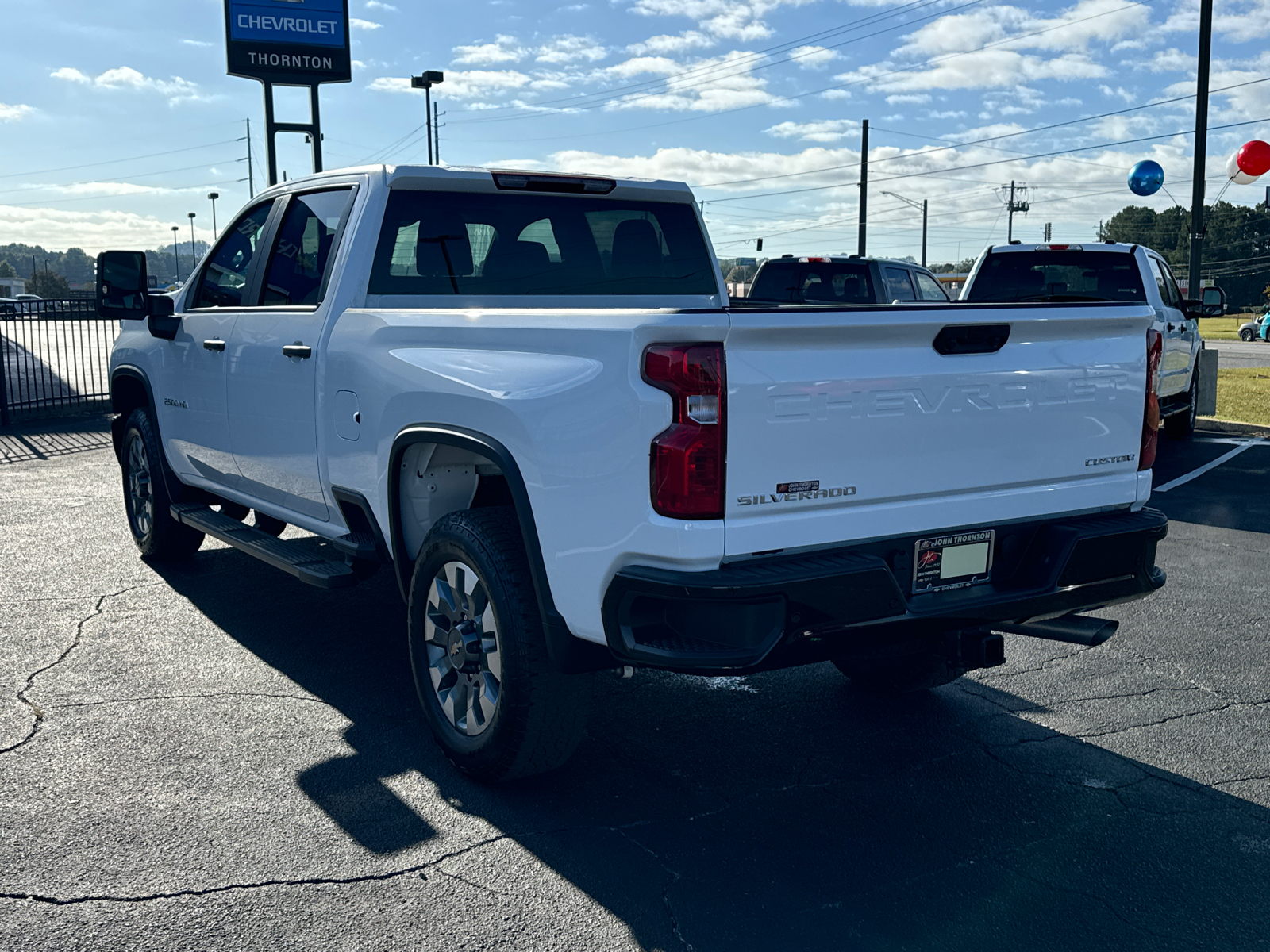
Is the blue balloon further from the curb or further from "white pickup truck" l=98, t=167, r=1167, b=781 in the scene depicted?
"white pickup truck" l=98, t=167, r=1167, b=781

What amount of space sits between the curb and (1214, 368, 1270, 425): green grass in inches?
9.8

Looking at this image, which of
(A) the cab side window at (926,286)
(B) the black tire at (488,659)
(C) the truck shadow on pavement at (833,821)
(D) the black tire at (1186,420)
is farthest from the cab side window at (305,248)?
(A) the cab side window at (926,286)

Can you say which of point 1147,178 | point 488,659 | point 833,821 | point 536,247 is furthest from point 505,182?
point 1147,178

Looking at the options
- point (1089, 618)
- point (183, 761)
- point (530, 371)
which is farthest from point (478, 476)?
point (1089, 618)

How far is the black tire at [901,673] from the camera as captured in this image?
4.77 metres

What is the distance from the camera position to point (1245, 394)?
1962 cm

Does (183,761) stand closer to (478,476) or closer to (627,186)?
(478,476)

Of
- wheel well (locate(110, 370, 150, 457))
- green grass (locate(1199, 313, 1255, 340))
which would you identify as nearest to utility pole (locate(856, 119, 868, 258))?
green grass (locate(1199, 313, 1255, 340))

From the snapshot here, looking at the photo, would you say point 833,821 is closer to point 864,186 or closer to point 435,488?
point 435,488

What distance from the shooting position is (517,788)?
4.02 m

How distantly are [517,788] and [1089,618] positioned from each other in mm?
2117

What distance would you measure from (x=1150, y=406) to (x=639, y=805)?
2254 millimetres

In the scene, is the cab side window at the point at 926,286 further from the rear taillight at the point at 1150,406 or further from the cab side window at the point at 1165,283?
the rear taillight at the point at 1150,406

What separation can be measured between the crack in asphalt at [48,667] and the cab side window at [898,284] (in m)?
10.8
